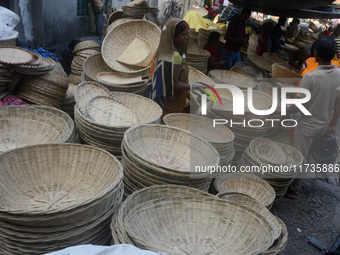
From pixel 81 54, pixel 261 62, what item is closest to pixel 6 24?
pixel 81 54

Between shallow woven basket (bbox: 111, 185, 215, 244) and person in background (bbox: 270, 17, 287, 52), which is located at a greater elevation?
person in background (bbox: 270, 17, 287, 52)

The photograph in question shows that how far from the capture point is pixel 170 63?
2449 millimetres

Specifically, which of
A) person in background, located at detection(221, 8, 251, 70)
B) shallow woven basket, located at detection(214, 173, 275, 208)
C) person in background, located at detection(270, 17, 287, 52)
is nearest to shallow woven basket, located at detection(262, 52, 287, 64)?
person in background, located at detection(270, 17, 287, 52)

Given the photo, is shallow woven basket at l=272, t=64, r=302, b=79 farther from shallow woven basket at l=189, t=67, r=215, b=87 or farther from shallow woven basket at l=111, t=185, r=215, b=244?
shallow woven basket at l=111, t=185, r=215, b=244

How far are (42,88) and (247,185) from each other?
2.23 meters

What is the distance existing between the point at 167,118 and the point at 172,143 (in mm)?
505

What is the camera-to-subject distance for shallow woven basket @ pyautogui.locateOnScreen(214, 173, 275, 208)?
269 centimetres

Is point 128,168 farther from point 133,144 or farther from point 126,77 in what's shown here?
point 126,77

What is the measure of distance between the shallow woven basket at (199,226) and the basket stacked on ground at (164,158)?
16 centimetres

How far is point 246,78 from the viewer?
4.20 m

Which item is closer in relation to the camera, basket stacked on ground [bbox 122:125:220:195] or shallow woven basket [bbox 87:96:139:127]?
basket stacked on ground [bbox 122:125:220:195]

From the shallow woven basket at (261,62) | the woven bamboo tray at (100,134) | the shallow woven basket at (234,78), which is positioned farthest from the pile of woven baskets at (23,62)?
the shallow woven basket at (261,62)

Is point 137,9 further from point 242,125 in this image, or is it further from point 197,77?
point 242,125

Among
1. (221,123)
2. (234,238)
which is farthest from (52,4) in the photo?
(234,238)
